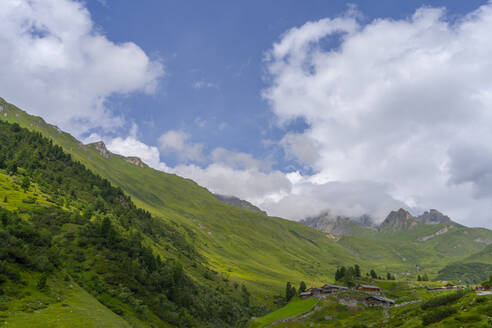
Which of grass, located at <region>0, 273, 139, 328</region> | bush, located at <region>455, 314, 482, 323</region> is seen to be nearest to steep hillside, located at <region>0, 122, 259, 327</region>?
grass, located at <region>0, 273, 139, 328</region>

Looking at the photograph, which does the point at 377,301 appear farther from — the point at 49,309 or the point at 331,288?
the point at 49,309

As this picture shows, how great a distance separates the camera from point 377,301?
118375 mm

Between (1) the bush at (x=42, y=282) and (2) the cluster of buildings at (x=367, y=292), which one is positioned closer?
(1) the bush at (x=42, y=282)

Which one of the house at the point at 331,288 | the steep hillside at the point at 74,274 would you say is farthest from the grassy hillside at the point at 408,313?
the steep hillside at the point at 74,274

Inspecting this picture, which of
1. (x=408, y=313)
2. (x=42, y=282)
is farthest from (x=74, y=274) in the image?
(x=408, y=313)

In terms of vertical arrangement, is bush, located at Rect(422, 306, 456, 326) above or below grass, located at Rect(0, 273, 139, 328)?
above

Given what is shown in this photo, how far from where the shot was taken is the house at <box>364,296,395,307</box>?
4611 inches

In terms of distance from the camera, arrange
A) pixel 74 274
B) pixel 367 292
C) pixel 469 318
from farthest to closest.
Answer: pixel 367 292, pixel 74 274, pixel 469 318

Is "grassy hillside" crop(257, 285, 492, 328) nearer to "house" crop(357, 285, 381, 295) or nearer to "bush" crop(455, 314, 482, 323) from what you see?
"bush" crop(455, 314, 482, 323)

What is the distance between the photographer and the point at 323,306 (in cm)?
12044

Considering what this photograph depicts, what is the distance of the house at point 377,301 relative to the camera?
384 ft

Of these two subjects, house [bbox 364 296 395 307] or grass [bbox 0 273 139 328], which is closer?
grass [bbox 0 273 139 328]

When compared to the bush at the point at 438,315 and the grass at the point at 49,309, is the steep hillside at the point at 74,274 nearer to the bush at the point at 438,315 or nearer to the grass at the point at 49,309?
the grass at the point at 49,309

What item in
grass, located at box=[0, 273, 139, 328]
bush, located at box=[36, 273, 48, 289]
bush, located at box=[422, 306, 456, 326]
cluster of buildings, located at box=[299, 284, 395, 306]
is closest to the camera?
grass, located at box=[0, 273, 139, 328]
